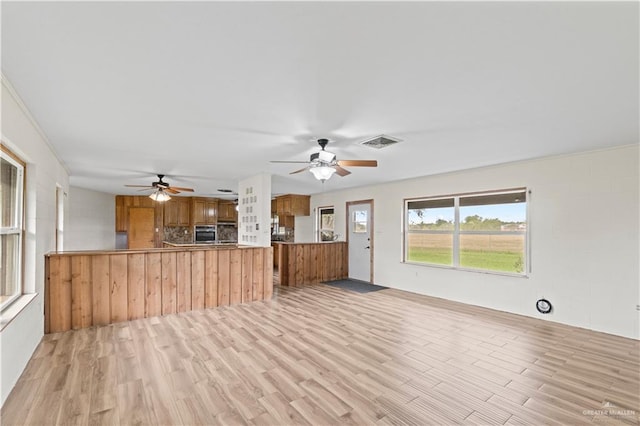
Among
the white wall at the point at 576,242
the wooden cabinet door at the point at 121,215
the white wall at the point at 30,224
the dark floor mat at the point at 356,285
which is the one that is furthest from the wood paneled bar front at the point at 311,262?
the wooden cabinet door at the point at 121,215

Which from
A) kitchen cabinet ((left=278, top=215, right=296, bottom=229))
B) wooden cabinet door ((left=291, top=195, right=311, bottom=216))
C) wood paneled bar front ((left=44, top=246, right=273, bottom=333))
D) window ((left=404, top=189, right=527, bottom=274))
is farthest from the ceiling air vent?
kitchen cabinet ((left=278, top=215, right=296, bottom=229))

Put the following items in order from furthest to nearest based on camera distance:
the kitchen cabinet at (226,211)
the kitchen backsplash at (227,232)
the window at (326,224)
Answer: the kitchen backsplash at (227,232), the kitchen cabinet at (226,211), the window at (326,224)

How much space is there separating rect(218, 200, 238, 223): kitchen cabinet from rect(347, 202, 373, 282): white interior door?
4.62 m

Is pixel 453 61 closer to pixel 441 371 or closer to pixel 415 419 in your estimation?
pixel 415 419

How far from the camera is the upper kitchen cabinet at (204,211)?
9414mm

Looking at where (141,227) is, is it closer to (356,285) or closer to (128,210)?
(128,210)

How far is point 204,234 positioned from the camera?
9.62 m

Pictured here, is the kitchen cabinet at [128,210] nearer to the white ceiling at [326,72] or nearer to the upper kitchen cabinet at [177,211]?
the upper kitchen cabinet at [177,211]

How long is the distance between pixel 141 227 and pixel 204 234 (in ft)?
5.88

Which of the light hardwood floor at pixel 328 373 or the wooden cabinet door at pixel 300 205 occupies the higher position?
the wooden cabinet door at pixel 300 205

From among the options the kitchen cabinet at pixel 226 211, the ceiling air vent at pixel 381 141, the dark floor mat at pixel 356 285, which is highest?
the ceiling air vent at pixel 381 141

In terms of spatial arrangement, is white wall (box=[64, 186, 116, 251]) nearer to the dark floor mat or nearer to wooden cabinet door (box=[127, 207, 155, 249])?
wooden cabinet door (box=[127, 207, 155, 249])

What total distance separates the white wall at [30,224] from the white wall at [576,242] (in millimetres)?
5693

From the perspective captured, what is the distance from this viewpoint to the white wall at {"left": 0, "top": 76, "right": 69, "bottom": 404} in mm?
2223
